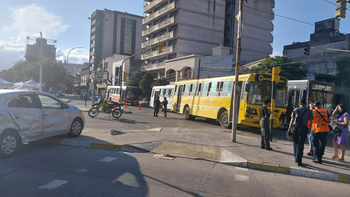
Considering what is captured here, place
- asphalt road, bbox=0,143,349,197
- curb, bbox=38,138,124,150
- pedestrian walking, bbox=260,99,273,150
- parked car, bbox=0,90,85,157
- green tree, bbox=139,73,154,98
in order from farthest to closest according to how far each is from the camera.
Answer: green tree, bbox=139,73,154,98 < pedestrian walking, bbox=260,99,273,150 < curb, bbox=38,138,124,150 < parked car, bbox=0,90,85,157 < asphalt road, bbox=0,143,349,197

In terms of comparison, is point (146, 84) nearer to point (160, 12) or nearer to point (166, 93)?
point (166, 93)

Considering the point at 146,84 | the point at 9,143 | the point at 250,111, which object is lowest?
the point at 9,143

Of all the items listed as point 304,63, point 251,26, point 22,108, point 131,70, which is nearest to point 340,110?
point 22,108

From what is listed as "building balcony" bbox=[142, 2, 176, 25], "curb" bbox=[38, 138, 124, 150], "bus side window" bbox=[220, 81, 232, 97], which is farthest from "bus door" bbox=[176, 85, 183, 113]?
"building balcony" bbox=[142, 2, 176, 25]

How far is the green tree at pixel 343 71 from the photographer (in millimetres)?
28922

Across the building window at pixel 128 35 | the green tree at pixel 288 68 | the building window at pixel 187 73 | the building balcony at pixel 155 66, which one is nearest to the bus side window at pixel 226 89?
the green tree at pixel 288 68

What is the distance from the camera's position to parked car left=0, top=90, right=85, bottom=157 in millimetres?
6316

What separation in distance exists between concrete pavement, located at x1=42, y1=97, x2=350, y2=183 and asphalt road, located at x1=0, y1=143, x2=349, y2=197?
0.31 metres

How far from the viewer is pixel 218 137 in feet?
34.0

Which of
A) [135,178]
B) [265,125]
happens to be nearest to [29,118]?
[135,178]

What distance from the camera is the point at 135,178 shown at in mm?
5277

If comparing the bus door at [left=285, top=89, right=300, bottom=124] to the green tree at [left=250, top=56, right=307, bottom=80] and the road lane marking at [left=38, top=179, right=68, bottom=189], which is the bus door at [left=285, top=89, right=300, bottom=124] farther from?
the road lane marking at [left=38, top=179, right=68, bottom=189]

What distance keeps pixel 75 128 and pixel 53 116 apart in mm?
1205

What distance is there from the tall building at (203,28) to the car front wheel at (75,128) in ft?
129
